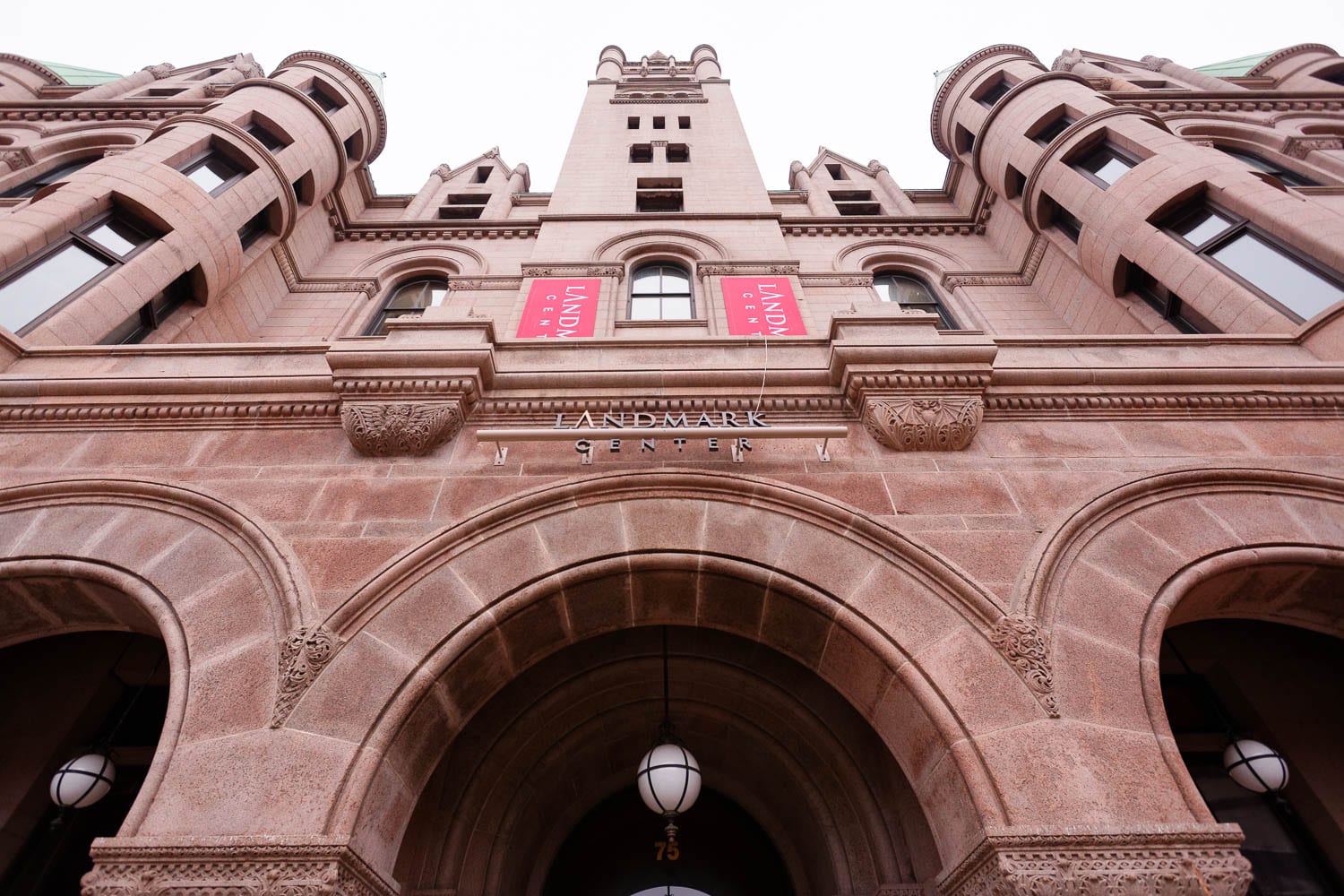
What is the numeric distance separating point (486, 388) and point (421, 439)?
3.07ft

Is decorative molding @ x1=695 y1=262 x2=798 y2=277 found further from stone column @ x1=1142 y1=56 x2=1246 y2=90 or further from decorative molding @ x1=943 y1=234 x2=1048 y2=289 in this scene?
stone column @ x1=1142 y1=56 x2=1246 y2=90

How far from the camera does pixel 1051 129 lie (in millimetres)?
15391

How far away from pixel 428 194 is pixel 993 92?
16.2 m

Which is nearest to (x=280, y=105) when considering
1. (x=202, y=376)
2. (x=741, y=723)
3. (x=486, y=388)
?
(x=202, y=376)

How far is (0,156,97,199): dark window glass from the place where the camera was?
14.0m

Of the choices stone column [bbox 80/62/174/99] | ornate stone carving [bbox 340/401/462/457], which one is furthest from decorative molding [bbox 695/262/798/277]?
stone column [bbox 80/62/174/99]

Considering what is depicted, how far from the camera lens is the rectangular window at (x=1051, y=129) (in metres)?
15.2

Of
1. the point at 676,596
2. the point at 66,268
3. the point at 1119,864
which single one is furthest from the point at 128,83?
the point at 1119,864

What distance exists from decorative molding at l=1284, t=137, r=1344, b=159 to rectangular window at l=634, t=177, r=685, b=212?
557 inches

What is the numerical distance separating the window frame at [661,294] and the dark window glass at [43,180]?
1179cm

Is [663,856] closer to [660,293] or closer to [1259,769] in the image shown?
[1259,769]

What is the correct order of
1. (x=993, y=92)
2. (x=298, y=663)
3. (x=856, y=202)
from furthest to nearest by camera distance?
(x=856, y=202), (x=993, y=92), (x=298, y=663)

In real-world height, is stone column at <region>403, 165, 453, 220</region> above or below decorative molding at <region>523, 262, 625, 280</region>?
above

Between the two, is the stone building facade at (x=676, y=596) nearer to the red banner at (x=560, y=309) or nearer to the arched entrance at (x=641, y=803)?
the arched entrance at (x=641, y=803)
